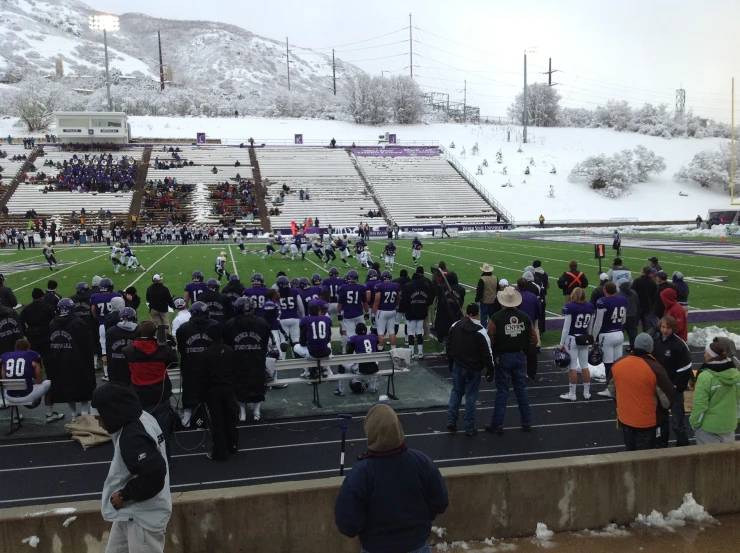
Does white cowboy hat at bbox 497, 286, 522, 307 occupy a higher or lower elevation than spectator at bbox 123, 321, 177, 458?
higher

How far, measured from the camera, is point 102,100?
3861 inches

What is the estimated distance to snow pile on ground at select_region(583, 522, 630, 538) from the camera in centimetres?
518

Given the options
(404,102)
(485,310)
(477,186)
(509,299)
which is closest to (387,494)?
(509,299)

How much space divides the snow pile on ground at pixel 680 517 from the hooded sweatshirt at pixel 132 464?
396 cm

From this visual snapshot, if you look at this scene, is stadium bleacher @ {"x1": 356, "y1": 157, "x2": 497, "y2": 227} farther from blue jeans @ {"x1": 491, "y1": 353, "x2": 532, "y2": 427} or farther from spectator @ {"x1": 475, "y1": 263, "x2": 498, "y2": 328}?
blue jeans @ {"x1": 491, "y1": 353, "x2": 532, "y2": 427}

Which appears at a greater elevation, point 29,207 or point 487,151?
point 487,151

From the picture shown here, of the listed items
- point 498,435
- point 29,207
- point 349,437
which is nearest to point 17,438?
point 349,437

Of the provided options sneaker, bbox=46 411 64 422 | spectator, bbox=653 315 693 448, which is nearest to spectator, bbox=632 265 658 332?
spectator, bbox=653 315 693 448

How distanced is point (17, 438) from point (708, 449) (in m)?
8.25

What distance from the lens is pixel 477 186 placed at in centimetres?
6309

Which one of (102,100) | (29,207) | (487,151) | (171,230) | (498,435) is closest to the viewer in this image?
(498,435)

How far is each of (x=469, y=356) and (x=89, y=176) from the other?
53.8 meters

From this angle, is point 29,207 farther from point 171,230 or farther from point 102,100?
point 102,100

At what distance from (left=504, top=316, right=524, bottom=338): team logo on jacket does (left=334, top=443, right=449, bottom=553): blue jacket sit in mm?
4720
